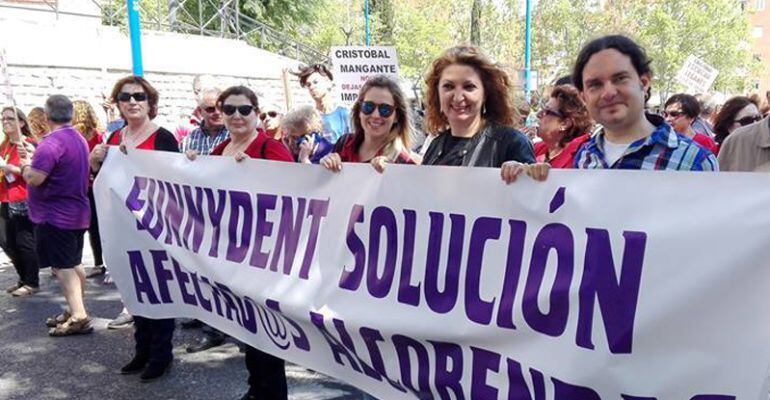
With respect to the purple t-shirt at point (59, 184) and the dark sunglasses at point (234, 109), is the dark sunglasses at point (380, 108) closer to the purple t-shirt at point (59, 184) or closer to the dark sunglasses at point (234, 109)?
the dark sunglasses at point (234, 109)

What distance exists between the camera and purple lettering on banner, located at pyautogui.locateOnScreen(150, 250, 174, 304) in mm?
3545

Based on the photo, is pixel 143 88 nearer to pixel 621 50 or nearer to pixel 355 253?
pixel 355 253

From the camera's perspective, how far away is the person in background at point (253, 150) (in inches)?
128

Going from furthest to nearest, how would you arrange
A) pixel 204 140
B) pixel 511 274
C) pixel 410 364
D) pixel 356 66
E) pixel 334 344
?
pixel 356 66 < pixel 204 140 < pixel 334 344 < pixel 410 364 < pixel 511 274

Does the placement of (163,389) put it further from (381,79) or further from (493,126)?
(493,126)

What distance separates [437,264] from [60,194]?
11.0 feet

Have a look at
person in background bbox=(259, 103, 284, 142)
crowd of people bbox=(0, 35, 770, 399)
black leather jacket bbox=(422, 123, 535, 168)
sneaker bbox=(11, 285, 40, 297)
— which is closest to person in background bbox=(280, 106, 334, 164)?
crowd of people bbox=(0, 35, 770, 399)

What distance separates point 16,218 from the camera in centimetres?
588

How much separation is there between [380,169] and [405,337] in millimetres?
677

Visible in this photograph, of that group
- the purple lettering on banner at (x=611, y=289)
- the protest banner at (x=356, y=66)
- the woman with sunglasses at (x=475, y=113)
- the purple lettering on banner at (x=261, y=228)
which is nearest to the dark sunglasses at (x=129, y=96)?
the purple lettering on banner at (x=261, y=228)

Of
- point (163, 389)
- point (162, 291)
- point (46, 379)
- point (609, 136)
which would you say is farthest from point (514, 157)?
point (46, 379)

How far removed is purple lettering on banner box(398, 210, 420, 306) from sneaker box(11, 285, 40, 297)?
4.84m

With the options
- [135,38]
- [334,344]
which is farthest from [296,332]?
[135,38]

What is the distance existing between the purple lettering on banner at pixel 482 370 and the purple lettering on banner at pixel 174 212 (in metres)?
1.84
